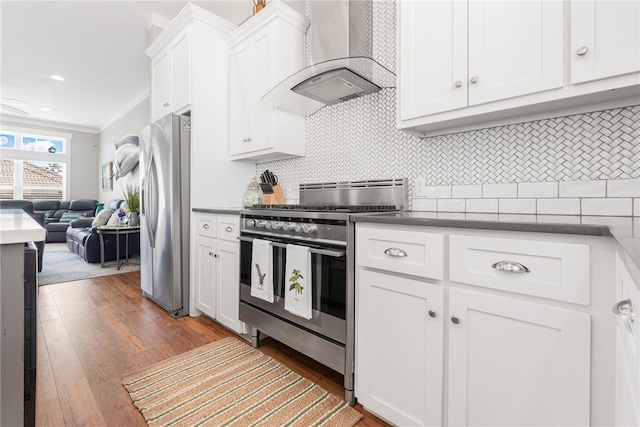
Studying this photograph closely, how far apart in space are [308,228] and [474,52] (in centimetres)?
113

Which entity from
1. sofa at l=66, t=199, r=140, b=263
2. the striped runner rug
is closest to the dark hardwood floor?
the striped runner rug

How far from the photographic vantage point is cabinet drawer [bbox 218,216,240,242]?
2.26 meters

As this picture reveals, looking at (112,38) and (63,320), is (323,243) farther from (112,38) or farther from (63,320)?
(112,38)

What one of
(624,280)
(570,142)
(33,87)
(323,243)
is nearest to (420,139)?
(570,142)

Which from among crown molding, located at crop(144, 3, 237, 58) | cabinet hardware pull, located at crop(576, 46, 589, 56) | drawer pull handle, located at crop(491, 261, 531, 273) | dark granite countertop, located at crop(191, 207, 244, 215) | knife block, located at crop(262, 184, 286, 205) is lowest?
drawer pull handle, located at crop(491, 261, 531, 273)

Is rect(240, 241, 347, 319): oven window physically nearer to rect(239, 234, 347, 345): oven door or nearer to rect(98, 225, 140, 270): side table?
rect(239, 234, 347, 345): oven door

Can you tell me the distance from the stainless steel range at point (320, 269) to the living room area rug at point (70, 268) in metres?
3.15

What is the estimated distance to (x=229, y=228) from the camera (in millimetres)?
2334

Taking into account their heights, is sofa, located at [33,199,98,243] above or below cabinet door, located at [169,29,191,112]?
below

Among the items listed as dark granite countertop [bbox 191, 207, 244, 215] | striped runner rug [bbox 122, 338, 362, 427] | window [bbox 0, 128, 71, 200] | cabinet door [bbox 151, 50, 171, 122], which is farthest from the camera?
window [bbox 0, 128, 71, 200]

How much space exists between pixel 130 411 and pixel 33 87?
22.3 feet

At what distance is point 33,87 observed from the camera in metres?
5.61

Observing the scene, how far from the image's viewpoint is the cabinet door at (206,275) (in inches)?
98.7

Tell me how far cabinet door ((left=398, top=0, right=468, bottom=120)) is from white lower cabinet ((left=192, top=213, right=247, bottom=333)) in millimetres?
Result: 1414
